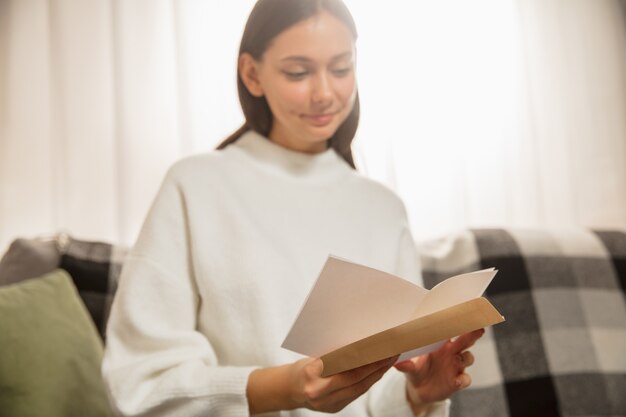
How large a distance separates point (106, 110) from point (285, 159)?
30.9 inches

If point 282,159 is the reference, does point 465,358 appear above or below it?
below

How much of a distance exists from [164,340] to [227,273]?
112 millimetres

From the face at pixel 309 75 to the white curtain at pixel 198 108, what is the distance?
2.06ft

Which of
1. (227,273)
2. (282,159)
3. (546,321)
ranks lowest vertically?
(546,321)

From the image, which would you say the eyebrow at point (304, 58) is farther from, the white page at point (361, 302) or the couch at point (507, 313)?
the couch at point (507, 313)

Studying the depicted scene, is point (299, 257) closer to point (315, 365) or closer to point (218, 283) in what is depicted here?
point (218, 283)

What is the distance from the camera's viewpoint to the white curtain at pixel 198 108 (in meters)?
1.64

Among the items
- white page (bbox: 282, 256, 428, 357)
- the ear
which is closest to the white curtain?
the ear

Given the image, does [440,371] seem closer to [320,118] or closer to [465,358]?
[465,358]

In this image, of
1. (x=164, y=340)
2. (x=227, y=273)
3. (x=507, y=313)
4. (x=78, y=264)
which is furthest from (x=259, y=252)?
(x=507, y=313)

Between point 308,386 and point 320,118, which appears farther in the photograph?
point 320,118

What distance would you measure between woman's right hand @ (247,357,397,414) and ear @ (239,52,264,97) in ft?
1.14

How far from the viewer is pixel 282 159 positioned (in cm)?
101

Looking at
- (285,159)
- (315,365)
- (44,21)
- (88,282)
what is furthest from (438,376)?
(44,21)
